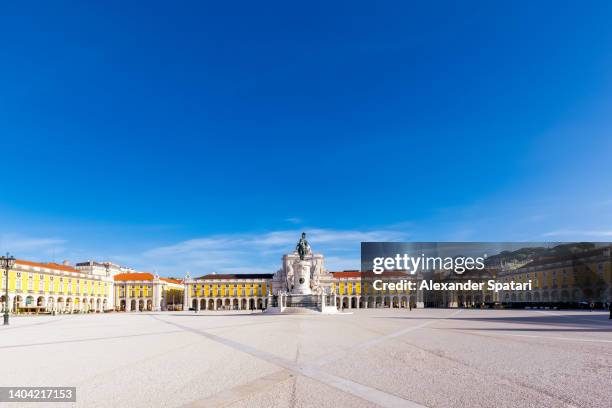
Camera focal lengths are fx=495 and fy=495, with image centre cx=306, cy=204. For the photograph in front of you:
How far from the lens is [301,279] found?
65.1m

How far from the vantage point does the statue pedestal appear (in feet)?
212

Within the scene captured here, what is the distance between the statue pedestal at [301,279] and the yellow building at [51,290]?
4415 cm

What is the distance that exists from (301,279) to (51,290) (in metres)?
68.4

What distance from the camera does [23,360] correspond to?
1388 centimetres

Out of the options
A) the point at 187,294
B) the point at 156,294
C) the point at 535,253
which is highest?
the point at 535,253

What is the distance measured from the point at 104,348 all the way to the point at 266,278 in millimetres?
140788

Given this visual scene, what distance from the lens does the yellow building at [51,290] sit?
9394cm

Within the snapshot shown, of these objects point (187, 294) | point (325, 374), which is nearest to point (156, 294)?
point (187, 294)

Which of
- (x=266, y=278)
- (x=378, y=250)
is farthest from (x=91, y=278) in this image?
(x=378, y=250)

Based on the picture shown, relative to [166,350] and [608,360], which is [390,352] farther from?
[166,350]

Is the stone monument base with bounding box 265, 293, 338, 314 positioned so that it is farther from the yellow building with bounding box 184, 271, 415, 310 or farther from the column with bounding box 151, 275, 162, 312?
the column with bounding box 151, 275, 162, 312

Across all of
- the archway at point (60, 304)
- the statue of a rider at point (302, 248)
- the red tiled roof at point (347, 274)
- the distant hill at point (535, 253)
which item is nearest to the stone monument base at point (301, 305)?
the statue of a rider at point (302, 248)

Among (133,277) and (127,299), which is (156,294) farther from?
(133,277)

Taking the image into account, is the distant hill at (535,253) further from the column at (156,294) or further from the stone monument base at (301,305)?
the column at (156,294)
